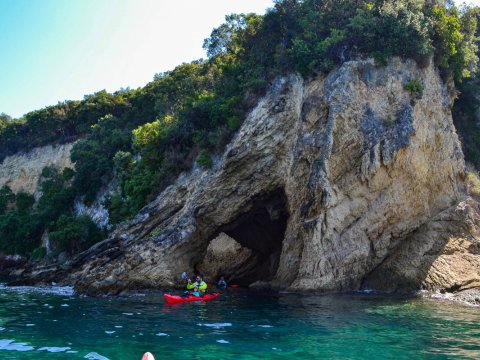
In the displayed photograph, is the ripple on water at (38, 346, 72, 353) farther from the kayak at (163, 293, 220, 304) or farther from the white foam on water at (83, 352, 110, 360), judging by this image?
the kayak at (163, 293, 220, 304)

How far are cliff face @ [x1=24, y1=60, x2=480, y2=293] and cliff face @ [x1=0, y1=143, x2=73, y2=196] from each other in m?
32.2

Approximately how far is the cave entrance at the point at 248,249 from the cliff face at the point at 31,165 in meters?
31.2

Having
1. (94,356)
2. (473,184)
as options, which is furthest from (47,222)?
(94,356)

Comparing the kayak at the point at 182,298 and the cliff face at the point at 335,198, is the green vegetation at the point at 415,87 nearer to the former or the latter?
the cliff face at the point at 335,198

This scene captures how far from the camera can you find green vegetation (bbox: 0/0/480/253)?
28.2 metres

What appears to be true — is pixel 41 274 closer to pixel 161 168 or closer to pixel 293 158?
pixel 161 168

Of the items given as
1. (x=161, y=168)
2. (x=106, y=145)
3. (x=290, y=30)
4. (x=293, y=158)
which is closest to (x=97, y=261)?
(x=161, y=168)

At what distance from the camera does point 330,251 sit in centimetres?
2489

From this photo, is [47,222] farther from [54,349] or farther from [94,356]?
[94,356]

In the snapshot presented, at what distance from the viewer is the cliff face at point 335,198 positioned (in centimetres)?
2531

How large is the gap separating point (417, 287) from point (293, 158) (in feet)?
30.0

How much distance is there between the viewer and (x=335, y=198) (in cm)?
2536

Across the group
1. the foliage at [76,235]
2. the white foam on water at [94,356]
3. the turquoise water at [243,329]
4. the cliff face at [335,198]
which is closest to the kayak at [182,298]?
the turquoise water at [243,329]

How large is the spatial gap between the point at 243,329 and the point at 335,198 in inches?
458
